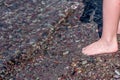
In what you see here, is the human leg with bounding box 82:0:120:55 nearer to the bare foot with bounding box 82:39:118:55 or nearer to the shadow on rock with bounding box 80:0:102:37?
the bare foot with bounding box 82:39:118:55

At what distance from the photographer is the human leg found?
265 centimetres

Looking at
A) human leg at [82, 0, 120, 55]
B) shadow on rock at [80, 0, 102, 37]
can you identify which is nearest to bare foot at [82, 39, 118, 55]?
human leg at [82, 0, 120, 55]

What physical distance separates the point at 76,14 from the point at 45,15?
1.15 feet

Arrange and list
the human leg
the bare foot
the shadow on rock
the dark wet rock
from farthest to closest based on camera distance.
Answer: the shadow on rock → the bare foot → the dark wet rock → the human leg

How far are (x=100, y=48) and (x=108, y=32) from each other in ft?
0.63

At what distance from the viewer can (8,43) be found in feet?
10.5

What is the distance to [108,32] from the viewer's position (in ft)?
9.12

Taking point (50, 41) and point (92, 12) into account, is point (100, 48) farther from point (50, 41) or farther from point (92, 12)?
point (92, 12)

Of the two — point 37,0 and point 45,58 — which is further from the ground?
point 37,0

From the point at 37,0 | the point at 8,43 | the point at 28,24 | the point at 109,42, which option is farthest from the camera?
the point at 37,0

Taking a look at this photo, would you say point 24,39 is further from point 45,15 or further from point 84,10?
point 84,10

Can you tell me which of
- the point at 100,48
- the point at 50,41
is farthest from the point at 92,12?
the point at 100,48

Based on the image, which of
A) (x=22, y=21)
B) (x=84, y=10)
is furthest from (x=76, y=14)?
(x=22, y=21)

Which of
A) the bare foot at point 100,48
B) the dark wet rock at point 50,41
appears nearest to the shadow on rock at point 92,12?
the dark wet rock at point 50,41
